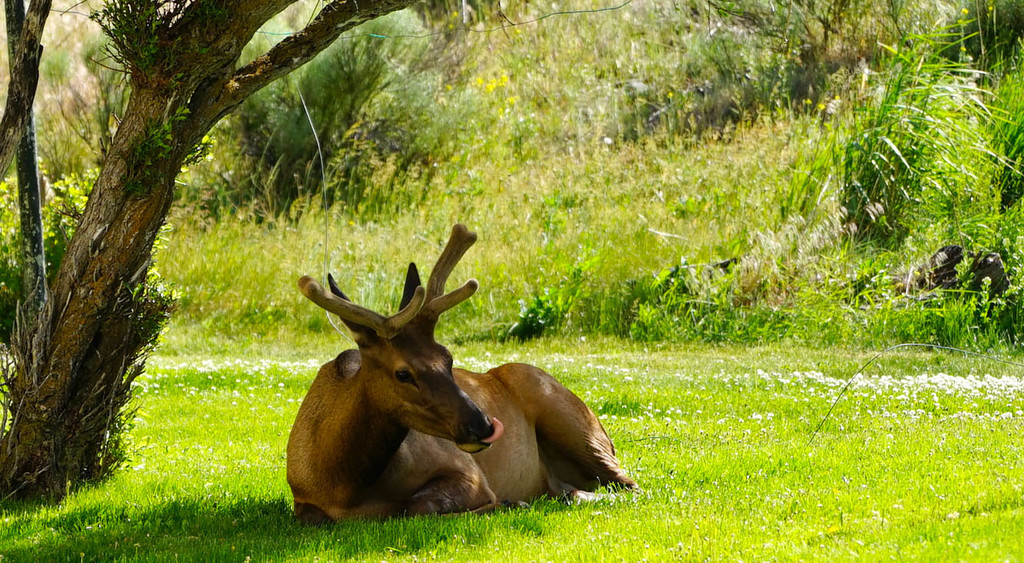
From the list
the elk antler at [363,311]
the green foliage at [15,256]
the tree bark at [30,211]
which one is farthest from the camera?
the green foliage at [15,256]

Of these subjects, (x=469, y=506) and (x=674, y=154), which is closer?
(x=469, y=506)

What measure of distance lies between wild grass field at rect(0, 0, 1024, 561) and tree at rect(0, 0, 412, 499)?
448 mm

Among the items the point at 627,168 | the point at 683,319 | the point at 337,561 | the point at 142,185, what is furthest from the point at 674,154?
the point at 337,561

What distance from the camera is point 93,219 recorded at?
245 inches

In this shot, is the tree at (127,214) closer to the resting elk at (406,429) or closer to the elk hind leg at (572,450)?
the resting elk at (406,429)

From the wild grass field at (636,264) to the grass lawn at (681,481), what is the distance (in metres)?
0.03

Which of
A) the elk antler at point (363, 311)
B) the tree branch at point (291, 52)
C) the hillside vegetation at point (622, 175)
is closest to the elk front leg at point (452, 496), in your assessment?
the elk antler at point (363, 311)

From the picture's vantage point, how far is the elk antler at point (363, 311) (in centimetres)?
520

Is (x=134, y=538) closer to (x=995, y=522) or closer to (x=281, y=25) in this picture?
(x=995, y=522)

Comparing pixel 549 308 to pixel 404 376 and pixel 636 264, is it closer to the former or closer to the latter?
pixel 636 264

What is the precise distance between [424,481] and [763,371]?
21.0 ft

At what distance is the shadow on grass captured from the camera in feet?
16.3

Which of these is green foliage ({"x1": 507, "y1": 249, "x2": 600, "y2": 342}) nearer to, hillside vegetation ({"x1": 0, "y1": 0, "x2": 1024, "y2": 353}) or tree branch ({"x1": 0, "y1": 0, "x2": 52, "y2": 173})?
hillside vegetation ({"x1": 0, "y1": 0, "x2": 1024, "y2": 353})

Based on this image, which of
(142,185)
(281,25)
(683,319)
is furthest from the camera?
(281,25)
